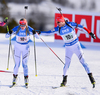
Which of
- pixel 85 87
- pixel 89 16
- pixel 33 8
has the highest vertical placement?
pixel 33 8

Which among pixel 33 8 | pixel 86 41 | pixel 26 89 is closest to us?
pixel 26 89

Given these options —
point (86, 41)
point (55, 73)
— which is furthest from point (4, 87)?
point (86, 41)

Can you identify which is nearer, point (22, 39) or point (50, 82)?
point (22, 39)

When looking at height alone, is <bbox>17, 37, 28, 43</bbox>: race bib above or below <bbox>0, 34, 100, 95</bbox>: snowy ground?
above

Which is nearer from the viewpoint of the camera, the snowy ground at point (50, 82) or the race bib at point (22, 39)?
the snowy ground at point (50, 82)

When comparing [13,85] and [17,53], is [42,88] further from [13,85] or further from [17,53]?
[17,53]

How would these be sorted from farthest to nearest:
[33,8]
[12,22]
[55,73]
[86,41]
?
1. [33,8]
2. [12,22]
3. [86,41]
4. [55,73]

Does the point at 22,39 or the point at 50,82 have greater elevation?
the point at 22,39

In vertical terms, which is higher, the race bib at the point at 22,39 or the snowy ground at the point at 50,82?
the race bib at the point at 22,39

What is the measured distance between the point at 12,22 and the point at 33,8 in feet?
44.2

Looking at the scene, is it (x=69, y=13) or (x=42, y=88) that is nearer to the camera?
(x=42, y=88)

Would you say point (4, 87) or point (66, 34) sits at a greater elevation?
point (66, 34)

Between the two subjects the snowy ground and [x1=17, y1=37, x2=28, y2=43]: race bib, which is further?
[x1=17, y1=37, x2=28, y2=43]: race bib

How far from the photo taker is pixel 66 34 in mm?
5578
